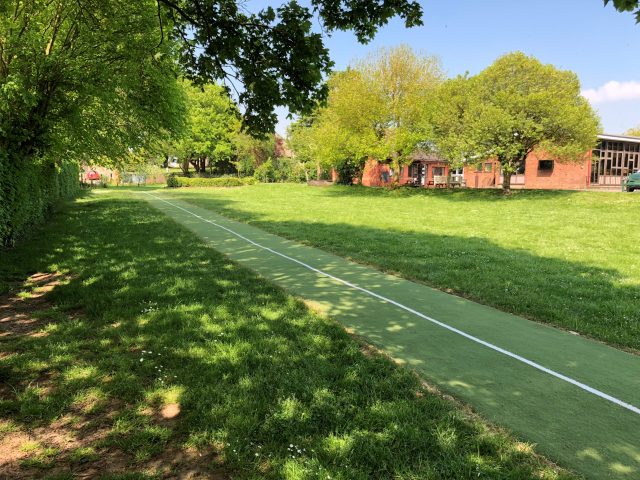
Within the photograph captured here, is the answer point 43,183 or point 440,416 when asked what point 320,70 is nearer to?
point 440,416

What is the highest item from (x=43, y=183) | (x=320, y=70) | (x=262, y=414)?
(x=320, y=70)

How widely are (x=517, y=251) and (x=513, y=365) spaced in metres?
6.95

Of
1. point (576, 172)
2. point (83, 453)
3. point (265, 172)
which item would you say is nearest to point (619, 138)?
point (576, 172)

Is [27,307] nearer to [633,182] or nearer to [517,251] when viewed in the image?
[517,251]

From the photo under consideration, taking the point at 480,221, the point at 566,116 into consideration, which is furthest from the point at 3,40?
the point at 566,116

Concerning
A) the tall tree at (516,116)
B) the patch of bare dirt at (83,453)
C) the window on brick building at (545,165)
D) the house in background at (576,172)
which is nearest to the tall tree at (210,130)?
the house in background at (576,172)

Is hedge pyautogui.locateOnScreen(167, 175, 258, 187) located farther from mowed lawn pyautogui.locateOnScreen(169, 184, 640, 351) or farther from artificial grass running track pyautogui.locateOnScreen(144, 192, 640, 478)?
artificial grass running track pyautogui.locateOnScreen(144, 192, 640, 478)

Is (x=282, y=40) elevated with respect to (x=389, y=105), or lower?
lower

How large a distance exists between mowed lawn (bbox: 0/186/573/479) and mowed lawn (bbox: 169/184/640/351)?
3197 millimetres

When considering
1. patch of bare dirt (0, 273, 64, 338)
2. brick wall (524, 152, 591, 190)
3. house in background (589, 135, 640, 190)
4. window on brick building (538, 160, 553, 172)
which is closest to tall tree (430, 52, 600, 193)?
brick wall (524, 152, 591, 190)

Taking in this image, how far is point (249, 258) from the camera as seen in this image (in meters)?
9.95

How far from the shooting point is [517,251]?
10695 mm

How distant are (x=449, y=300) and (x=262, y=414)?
165 inches

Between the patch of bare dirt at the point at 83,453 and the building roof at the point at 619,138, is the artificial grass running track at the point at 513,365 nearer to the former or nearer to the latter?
the patch of bare dirt at the point at 83,453
